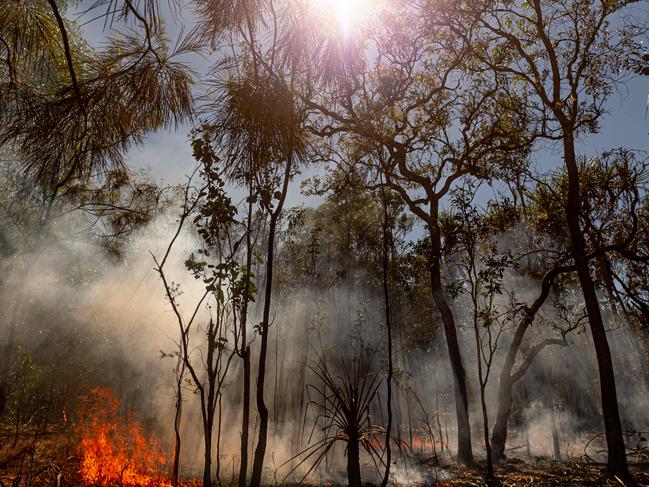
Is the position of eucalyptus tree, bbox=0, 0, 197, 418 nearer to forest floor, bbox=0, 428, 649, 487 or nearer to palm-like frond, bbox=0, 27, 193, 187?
palm-like frond, bbox=0, 27, 193, 187

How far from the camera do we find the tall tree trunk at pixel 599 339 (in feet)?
21.7

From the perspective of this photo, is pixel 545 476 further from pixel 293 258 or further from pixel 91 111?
pixel 293 258

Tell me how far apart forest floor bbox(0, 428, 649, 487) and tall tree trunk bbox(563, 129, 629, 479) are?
1.32 ft

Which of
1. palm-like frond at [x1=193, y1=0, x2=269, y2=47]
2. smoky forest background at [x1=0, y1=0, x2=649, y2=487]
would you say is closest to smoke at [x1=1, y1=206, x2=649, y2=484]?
smoky forest background at [x1=0, y1=0, x2=649, y2=487]

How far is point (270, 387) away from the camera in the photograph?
22.0 m

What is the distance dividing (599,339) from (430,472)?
14.0 feet

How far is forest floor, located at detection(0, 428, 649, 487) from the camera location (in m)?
5.36

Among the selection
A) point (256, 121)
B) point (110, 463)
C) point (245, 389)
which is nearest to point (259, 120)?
point (256, 121)

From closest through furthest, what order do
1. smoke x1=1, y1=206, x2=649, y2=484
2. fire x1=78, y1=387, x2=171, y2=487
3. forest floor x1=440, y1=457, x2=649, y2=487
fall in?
fire x1=78, y1=387, x2=171, y2=487, forest floor x1=440, y1=457, x2=649, y2=487, smoke x1=1, y1=206, x2=649, y2=484

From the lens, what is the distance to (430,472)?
8961 millimetres

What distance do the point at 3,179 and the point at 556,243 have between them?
15.6 m

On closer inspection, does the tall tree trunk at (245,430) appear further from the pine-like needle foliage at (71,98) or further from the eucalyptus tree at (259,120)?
the pine-like needle foliage at (71,98)

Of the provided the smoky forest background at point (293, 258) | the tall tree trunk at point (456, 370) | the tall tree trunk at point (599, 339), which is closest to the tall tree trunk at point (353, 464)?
the smoky forest background at point (293, 258)

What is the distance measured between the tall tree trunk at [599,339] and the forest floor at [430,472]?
40cm
